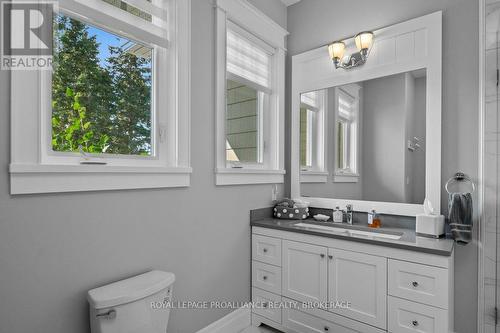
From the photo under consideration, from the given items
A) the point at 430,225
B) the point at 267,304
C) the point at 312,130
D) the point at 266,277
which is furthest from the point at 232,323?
A: the point at 312,130

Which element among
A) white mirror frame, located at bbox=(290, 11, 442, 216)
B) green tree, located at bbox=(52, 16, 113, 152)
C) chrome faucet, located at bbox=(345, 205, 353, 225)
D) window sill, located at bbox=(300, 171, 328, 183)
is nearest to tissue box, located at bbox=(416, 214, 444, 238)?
white mirror frame, located at bbox=(290, 11, 442, 216)

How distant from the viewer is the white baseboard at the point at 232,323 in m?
2.06

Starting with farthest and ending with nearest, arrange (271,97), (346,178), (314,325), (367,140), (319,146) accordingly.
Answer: (271,97)
(319,146)
(346,178)
(367,140)
(314,325)

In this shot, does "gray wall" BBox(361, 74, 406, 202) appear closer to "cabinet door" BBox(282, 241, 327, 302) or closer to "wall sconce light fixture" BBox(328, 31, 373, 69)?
"wall sconce light fixture" BBox(328, 31, 373, 69)

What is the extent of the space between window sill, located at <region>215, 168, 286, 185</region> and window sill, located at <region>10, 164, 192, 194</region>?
36 centimetres

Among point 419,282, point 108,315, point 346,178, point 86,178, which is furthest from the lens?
point 346,178

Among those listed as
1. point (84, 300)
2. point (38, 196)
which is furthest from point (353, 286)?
point (38, 196)

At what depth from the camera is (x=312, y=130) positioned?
8.83ft

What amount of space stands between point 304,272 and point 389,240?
66cm

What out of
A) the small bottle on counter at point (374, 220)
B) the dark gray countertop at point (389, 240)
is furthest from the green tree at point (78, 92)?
the small bottle on counter at point (374, 220)

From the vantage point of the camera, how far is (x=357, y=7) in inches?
94.2

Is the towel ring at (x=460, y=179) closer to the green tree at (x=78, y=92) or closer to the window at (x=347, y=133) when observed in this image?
the window at (x=347, y=133)

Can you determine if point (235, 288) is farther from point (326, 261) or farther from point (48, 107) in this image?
point (48, 107)

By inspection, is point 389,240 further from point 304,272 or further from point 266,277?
point 266,277
